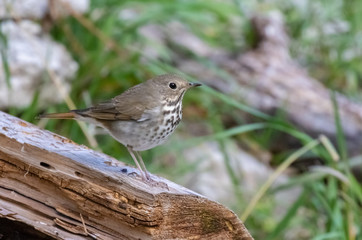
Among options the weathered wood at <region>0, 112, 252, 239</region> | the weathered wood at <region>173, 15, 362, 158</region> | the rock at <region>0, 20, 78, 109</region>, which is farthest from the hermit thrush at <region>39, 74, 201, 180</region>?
the weathered wood at <region>173, 15, 362, 158</region>

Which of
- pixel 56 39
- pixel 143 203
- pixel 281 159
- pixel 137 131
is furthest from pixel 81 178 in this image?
pixel 281 159

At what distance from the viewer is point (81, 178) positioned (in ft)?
7.61

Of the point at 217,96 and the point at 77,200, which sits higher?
the point at 217,96

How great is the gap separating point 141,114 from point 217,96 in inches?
58.1

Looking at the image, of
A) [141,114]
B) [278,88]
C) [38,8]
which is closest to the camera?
[141,114]

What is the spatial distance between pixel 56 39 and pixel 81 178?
319 cm

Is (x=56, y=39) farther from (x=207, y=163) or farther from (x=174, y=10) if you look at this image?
(x=207, y=163)

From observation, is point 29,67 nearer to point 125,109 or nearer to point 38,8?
point 38,8

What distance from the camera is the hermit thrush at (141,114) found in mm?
2760

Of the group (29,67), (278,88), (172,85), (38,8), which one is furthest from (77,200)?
(278,88)

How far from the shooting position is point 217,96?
4.22 metres

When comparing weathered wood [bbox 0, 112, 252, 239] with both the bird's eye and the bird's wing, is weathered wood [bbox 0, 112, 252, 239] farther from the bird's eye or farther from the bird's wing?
the bird's eye

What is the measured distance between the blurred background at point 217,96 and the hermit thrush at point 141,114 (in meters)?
1.16

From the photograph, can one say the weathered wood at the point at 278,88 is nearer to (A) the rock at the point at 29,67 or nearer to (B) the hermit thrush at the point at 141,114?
(A) the rock at the point at 29,67
